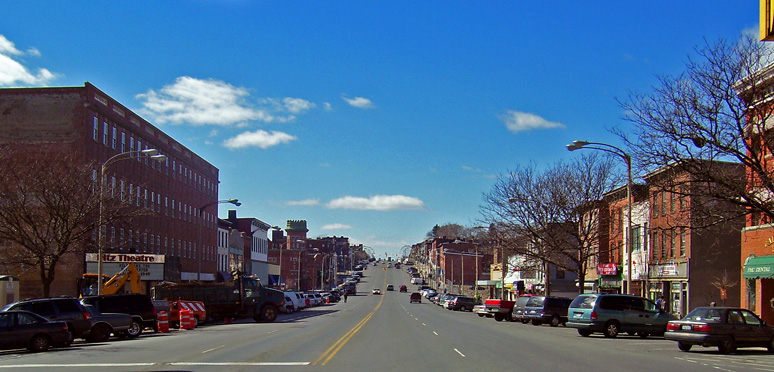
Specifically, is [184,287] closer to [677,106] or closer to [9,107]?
[9,107]

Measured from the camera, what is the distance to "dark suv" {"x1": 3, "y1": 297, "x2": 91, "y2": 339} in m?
25.8

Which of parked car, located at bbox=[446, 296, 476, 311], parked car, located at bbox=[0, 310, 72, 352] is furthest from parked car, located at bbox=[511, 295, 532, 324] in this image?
parked car, located at bbox=[0, 310, 72, 352]

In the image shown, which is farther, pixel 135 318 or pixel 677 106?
pixel 135 318

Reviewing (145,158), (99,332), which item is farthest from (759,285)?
(145,158)

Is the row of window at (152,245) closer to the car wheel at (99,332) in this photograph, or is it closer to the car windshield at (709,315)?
the car wheel at (99,332)

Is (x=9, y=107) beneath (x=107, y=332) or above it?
above

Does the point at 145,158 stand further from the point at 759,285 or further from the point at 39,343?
the point at 759,285

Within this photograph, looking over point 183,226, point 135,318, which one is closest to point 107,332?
point 135,318

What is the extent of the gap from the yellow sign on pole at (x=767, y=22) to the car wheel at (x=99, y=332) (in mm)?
25723

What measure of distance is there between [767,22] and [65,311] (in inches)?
970

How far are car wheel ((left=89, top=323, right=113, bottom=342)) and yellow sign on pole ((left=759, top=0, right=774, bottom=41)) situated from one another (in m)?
25.7

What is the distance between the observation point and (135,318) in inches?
1227

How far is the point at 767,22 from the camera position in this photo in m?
8.80

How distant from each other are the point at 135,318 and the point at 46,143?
22.6m
